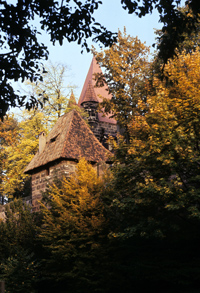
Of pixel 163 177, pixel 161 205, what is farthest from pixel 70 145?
pixel 161 205

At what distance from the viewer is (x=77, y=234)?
12.8 m

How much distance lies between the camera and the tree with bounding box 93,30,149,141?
23484mm

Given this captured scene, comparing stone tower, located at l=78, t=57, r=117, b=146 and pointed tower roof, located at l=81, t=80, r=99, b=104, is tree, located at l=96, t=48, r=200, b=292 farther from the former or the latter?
pointed tower roof, located at l=81, t=80, r=99, b=104

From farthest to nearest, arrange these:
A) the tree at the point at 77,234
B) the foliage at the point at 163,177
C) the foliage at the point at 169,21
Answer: the tree at the point at 77,234 < the foliage at the point at 163,177 < the foliage at the point at 169,21

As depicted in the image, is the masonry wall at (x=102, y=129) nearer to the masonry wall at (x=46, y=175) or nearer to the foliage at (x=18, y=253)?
the masonry wall at (x=46, y=175)

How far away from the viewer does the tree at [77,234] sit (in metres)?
12.2

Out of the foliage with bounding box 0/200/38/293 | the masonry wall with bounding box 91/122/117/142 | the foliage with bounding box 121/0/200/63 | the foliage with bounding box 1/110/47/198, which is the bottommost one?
the foliage with bounding box 0/200/38/293

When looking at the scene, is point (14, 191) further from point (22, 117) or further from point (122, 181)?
point (122, 181)

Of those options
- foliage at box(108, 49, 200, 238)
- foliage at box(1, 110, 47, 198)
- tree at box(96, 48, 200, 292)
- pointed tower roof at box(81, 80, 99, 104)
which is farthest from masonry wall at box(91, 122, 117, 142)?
tree at box(96, 48, 200, 292)

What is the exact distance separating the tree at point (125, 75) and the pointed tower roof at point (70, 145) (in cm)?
485

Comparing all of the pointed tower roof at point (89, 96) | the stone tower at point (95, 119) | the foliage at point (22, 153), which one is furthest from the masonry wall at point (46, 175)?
the pointed tower roof at point (89, 96)

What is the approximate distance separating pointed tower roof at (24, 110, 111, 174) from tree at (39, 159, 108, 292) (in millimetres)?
2891

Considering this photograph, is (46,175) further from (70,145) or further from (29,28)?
(29,28)

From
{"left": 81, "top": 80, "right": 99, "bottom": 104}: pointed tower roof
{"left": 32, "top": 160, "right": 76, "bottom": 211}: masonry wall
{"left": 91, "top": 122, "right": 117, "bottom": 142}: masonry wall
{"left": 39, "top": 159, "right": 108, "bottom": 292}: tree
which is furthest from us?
{"left": 81, "top": 80, "right": 99, "bottom": 104}: pointed tower roof
